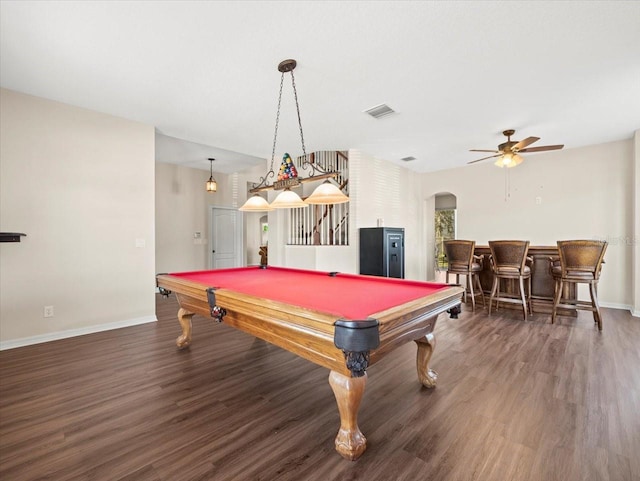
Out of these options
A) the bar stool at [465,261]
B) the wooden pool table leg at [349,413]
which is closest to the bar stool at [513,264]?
the bar stool at [465,261]

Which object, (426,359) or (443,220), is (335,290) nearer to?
(426,359)

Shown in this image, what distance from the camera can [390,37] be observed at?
7.45 ft

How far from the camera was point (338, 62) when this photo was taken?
259cm

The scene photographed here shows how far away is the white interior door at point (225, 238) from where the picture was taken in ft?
23.3

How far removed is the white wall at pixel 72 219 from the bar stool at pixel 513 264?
4942 mm

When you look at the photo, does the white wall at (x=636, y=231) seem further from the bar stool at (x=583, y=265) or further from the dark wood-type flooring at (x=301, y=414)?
the dark wood-type flooring at (x=301, y=414)

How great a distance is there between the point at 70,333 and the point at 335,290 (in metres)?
3.35

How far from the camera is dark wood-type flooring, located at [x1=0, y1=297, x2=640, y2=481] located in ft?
4.69

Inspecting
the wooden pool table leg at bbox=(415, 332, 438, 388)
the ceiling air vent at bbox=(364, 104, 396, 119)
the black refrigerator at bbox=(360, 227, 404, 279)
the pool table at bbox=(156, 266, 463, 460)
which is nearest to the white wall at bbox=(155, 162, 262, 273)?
the black refrigerator at bbox=(360, 227, 404, 279)

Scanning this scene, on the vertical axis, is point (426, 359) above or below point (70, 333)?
above

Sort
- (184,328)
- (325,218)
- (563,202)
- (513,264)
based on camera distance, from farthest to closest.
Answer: (325,218)
(563,202)
(513,264)
(184,328)

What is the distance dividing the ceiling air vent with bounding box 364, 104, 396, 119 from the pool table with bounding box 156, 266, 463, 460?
218 centimetres

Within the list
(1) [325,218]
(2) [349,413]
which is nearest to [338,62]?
(2) [349,413]

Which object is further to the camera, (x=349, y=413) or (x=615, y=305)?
(x=615, y=305)
